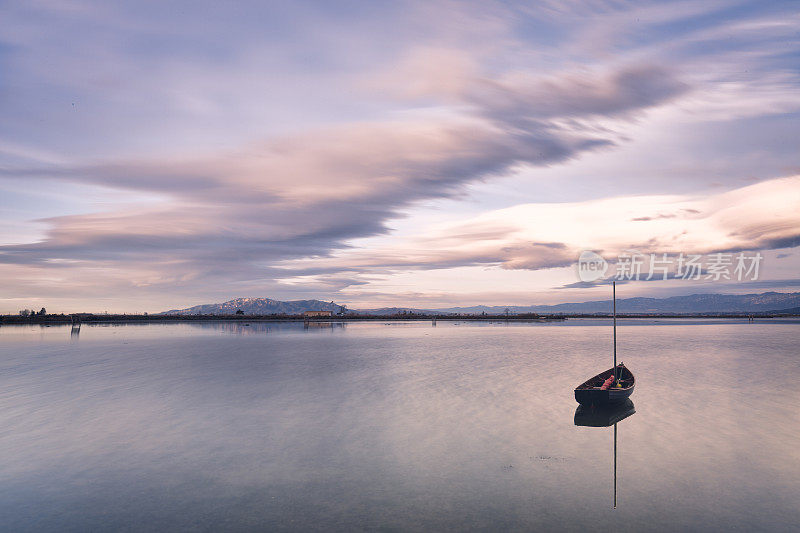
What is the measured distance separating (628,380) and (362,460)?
27.5 m

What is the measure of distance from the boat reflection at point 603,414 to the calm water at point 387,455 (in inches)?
33.5

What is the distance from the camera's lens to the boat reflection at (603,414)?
32.1 metres

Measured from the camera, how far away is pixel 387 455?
24.5 meters

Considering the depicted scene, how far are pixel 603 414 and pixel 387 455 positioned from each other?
18.5m

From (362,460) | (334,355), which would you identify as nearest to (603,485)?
(362,460)

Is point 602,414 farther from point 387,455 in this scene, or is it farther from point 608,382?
point 387,455

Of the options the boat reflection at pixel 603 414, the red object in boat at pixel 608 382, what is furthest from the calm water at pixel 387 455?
the red object in boat at pixel 608 382

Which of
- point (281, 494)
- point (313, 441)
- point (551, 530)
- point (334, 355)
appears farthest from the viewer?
point (334, 355)

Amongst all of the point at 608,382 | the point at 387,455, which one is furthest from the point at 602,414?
the point at 387,455

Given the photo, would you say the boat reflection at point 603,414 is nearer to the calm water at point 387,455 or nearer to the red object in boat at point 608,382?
the calm water at point 387,455

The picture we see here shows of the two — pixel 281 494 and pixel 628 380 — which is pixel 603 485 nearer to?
pixel 281 494

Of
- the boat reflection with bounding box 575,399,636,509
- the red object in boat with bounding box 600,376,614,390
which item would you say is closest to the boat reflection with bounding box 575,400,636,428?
the boat reflection with bounding box 575,399,636,509

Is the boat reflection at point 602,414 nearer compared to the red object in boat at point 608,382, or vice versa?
the boat reflection at point 602,414

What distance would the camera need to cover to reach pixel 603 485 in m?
20.4
